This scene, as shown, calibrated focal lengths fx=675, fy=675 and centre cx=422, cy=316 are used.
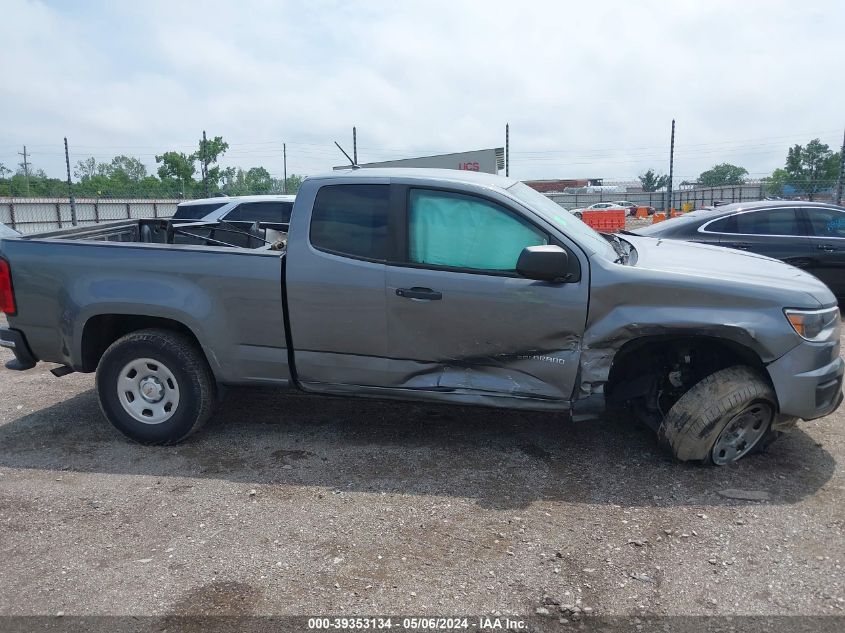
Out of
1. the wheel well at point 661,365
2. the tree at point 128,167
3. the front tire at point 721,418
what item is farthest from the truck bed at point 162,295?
the tree at point 128,167

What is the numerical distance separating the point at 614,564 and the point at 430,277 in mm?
1904

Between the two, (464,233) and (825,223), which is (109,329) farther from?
(825,223)

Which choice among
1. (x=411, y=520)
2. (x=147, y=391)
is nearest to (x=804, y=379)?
(x=411, y=520)

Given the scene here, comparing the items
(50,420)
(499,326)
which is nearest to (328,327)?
(499,326)

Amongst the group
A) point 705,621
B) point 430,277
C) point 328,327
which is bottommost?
point 705,621

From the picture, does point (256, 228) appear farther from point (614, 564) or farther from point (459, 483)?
point (614, 564)

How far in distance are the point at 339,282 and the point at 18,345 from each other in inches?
92.7

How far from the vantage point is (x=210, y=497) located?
386 cm

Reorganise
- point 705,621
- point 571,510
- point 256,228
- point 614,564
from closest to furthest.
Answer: point 705,621, point 614,564, point 571,510, point 256,228

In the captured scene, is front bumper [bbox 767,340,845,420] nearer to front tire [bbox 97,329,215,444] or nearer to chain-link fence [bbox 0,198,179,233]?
front tire [bbox 97,329,215,444]

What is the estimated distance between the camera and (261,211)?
9898 millimetres

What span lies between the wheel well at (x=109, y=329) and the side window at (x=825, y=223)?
7699 millimetres

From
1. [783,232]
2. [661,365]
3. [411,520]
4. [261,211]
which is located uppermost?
[261,211]

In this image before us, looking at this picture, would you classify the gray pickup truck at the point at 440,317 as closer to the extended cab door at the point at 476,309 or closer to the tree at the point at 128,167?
the extended cab door at the point at 476,309
